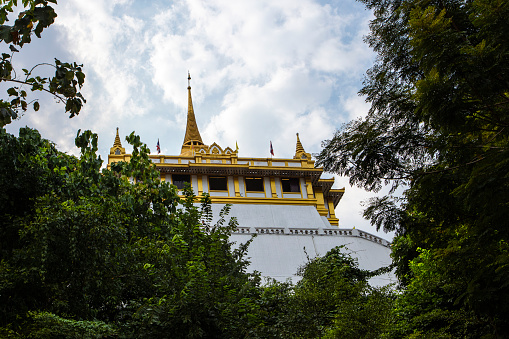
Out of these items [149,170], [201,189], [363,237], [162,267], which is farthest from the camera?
[201,189]

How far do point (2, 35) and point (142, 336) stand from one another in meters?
5.29

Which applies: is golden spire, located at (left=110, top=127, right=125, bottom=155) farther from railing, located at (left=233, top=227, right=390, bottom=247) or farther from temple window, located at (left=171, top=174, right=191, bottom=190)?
railing, located at (left=233, top=227, right=390, bottom=247)

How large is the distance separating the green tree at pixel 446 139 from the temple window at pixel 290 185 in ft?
68.5

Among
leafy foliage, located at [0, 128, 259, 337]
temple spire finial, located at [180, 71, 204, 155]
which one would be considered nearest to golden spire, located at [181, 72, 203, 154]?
temple spire finial, located at [180, 71, 204, 155]

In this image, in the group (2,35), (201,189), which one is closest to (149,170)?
(2,35)

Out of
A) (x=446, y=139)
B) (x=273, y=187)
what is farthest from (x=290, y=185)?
(x=446, y=139)

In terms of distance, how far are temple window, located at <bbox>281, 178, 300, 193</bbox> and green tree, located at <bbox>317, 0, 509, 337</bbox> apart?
20.9 meters

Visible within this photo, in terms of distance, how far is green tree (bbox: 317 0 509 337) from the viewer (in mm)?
6930

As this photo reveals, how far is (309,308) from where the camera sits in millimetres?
11109

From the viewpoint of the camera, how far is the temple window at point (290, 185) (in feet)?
105

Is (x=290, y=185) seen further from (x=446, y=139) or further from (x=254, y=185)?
(x=446, y=139)

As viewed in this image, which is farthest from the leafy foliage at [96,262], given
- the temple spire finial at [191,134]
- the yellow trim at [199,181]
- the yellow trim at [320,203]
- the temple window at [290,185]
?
the temple spire finial at [191,134]

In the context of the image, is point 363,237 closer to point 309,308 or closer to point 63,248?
point 309,308

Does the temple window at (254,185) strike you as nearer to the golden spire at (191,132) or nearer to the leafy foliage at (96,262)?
the golden spire at (191,132)
